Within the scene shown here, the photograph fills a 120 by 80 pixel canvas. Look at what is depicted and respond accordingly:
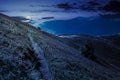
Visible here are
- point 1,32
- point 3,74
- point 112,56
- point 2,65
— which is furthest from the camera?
point 112,56

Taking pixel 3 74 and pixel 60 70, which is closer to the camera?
pixel 3 74

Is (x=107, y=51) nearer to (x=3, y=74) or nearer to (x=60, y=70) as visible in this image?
(x=60, y=70)

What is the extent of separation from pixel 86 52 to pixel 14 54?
19360 millimetres

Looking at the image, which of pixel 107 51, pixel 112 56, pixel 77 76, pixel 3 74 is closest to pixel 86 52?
pixel 77 76

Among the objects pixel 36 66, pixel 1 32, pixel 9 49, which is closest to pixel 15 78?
pixel 36 66

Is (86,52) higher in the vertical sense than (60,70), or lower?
lower

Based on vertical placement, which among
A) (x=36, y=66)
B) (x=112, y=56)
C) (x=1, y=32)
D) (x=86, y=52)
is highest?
(x=1, y=32)

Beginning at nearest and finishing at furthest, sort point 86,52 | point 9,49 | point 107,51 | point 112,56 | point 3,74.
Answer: point 3,74 < point 9,49 < point 86,52 < point 112,56 < point 107,51

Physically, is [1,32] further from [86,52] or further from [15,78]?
[86,52]

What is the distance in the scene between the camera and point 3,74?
8.17m

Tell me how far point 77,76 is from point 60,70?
110 cm

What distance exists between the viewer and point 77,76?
35.5 feet

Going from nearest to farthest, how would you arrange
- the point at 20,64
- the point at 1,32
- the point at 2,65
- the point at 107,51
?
the point at 2,65 → the point at 20,64 → the point at 1,32 → the point at 107,51

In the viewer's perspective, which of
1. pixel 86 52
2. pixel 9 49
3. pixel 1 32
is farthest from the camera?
pixel 86 52
